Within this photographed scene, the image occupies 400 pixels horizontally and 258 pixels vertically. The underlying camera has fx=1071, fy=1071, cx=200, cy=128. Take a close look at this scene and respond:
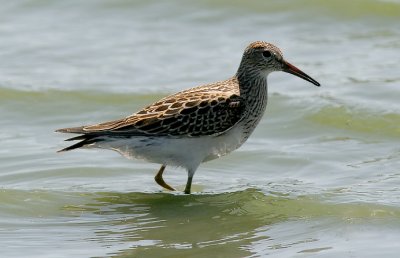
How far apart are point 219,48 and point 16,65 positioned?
3.33 metres

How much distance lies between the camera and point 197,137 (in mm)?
11406

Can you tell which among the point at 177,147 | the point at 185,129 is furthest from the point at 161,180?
the point at 185,129

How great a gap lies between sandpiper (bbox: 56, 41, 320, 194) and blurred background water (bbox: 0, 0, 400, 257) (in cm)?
56

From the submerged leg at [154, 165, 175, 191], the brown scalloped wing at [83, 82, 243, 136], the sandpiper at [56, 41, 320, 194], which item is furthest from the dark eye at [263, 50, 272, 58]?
the submerged leg at [154, 165, 175, 191]

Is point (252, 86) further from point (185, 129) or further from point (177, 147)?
point (177, 147)

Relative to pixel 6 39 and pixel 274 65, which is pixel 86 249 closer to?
pixel 274 65

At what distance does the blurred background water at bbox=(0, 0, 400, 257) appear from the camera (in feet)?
33.7

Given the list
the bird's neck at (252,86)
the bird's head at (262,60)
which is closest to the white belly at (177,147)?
the bird's neck at (252,86)

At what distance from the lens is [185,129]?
11305 mm

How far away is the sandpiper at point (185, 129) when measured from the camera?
36.8 ft

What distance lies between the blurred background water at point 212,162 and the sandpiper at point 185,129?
56 cm

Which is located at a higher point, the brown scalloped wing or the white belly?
the brown scalloped wing

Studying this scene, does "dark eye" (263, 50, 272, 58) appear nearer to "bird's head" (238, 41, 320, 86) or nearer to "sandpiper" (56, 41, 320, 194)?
"bird's head" (238, 41, 320, 86)

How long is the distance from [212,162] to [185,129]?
2.01 m
